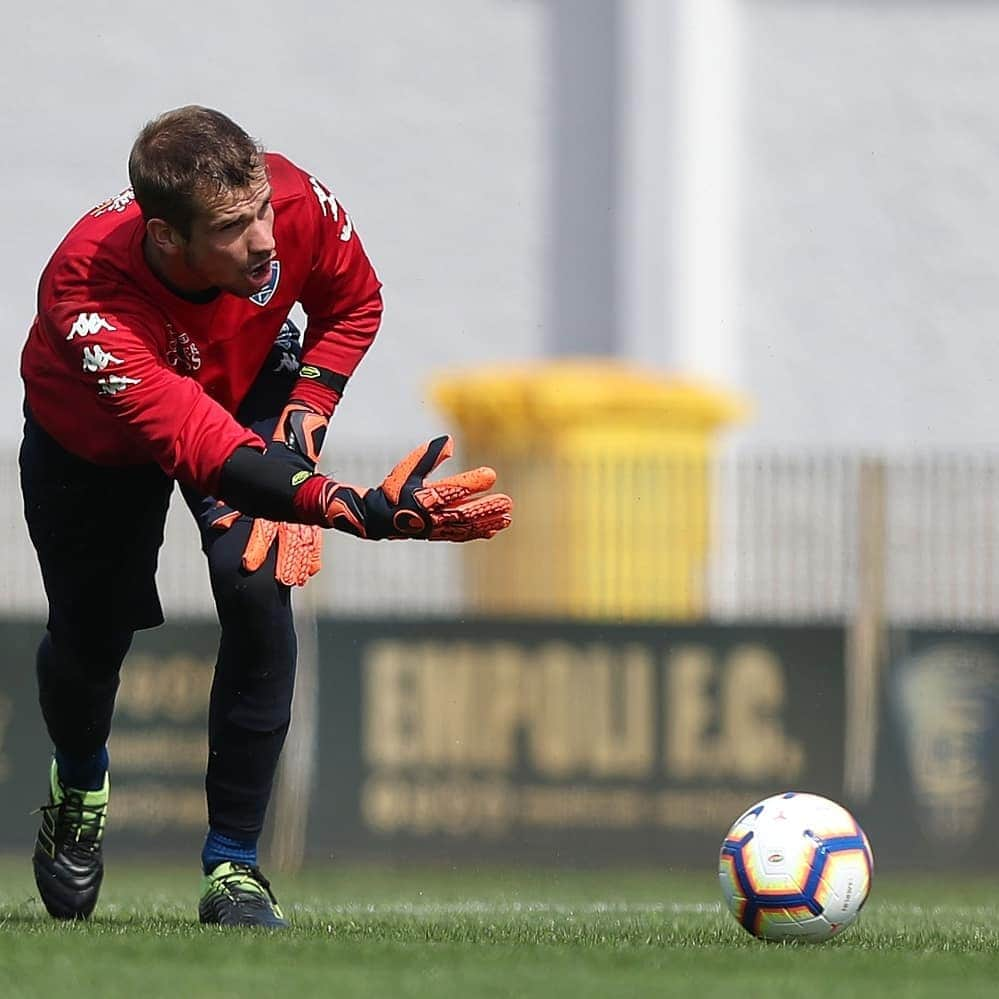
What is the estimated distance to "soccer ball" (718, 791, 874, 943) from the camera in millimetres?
6129

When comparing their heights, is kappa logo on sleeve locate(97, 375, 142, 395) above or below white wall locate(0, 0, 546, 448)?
below

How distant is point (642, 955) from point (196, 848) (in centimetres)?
758

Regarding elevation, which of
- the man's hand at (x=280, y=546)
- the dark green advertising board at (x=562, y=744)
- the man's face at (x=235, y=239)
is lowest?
the dark green advertising board at (x=562, y=744)

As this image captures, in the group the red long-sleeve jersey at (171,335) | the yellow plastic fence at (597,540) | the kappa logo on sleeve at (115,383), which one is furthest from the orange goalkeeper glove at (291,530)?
the yellow plastic fence at (597,540)

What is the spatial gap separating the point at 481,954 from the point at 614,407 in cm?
1190

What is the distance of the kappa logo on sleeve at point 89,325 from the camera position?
5.96m

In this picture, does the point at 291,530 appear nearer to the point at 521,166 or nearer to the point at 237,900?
the point at 237,900

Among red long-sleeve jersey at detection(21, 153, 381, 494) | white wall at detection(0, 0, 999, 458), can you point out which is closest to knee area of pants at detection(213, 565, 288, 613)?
red long-sleeve jersey at detection(21, 153, 381, 494)

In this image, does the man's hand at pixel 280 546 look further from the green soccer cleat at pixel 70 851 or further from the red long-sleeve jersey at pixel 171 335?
the green soccer cleat at pixel 70 851

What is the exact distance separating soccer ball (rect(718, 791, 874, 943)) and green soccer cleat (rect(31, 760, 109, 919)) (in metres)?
1.72

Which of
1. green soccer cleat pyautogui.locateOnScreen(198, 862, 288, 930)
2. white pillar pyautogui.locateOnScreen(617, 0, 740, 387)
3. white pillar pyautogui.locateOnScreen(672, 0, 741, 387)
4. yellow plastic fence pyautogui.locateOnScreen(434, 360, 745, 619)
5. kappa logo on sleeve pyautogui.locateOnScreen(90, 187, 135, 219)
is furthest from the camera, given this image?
white pillar pyautogui.locateOnScreen(672, 0, 741, 387)

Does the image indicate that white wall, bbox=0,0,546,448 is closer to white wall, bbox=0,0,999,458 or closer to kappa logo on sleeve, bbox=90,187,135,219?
white wall, bbox=0,0,999,458

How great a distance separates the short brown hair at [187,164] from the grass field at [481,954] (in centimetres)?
164

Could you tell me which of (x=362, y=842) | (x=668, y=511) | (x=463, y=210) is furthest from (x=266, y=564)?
(x=463, y=210)
